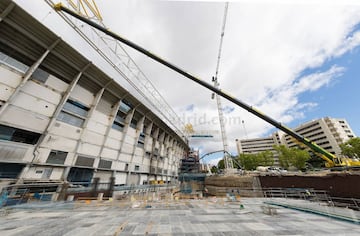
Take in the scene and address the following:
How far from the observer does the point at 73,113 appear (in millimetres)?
15031

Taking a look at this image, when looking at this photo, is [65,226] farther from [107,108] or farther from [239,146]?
[239,146]

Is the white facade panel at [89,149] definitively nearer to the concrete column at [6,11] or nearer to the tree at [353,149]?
the concrete column at [6,11]

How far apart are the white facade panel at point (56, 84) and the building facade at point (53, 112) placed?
86mm

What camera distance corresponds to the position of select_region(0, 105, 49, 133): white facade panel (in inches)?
418

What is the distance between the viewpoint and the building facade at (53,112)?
35.8 ft

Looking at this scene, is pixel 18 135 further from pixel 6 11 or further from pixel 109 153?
pixel 6 11

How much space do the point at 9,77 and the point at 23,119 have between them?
3.63 meters

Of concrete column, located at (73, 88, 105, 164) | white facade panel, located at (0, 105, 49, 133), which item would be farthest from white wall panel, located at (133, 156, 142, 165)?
white facade panel, located at (0, 105, 49, 133)

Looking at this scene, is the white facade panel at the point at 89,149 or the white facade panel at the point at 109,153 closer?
the white facade panel at the point at 89,149

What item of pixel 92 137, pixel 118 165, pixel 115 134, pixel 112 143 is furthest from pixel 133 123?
pixel 92 137

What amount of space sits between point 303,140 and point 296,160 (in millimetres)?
31232

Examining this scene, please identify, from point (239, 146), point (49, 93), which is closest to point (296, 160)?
point (49, 93)

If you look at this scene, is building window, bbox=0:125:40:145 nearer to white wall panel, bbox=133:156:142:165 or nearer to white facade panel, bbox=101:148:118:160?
white facade panel, bbox=101:148:118:160

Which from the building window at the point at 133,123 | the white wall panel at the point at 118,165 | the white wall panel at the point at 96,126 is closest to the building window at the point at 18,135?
the white wall panel at the point at 96,126
